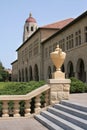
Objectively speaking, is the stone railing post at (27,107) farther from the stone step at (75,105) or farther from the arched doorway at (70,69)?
the arched doorway at (70,69)

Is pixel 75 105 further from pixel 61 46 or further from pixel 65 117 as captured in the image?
pixel 61 46

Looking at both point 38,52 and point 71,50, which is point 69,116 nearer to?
point 71,50

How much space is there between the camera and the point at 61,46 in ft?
173

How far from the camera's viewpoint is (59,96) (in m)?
14.2

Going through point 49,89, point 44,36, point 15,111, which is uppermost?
point 44,36

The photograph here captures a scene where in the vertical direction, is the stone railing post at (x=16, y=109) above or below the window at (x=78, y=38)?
below

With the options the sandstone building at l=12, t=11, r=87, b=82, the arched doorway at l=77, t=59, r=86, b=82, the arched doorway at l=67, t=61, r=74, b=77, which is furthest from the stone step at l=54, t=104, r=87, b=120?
the arched doorway at l=67, t=61, r=74, b=77

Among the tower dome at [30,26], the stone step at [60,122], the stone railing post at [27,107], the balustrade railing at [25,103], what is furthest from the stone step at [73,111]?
the tower dome at [30,26]

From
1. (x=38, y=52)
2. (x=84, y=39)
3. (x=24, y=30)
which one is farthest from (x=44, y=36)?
(x=24, y=30)

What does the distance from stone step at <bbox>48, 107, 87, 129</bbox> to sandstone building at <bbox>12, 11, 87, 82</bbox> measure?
27799mm

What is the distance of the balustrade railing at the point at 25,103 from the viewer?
13.6 metres

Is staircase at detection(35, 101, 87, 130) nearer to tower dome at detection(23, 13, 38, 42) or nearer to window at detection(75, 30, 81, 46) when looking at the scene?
window at detection(75, 30, 81, 46)

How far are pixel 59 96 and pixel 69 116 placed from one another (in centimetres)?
330

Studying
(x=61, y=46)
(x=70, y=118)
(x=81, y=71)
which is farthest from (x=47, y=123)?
(x=61, y=46)
